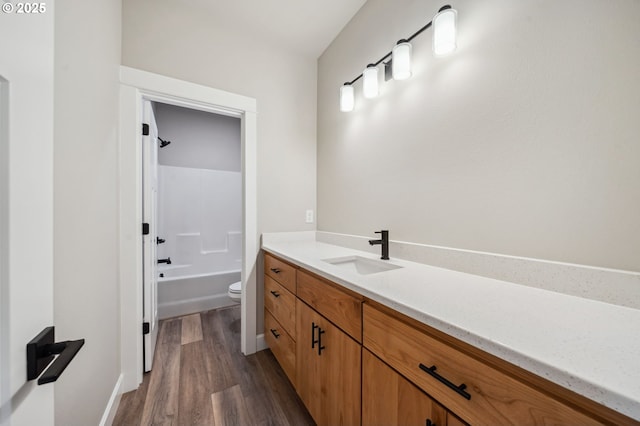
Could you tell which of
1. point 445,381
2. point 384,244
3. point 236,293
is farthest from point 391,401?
point 236,293

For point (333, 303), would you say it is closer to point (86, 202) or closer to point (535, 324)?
point (535, 324)

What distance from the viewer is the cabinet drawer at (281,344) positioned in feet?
4.67

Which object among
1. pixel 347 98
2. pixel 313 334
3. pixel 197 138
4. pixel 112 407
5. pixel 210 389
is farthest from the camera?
pixel 197 138

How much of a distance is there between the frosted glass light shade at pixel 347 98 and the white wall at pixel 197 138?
228cm

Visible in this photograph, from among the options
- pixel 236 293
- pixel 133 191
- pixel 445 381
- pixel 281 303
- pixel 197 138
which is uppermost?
pixel 197 138

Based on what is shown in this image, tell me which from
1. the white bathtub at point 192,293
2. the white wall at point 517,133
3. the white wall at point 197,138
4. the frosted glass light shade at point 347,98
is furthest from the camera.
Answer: the white wall at point 197,138

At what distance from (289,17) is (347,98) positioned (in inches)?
30.2

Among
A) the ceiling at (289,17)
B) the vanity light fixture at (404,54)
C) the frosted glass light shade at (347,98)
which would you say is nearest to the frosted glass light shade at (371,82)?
the vanity light fixture at (404,54)

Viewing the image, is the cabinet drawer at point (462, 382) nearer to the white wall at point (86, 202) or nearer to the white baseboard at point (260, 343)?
the white wall at point (86, 202)

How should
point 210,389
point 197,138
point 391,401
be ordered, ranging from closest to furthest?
point 391,401 → point 210,389 → point 197,138

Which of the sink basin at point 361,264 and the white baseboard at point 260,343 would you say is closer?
the sink basin at point 361,264

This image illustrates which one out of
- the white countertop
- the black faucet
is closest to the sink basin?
the black faucet

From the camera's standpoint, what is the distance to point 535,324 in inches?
22.7

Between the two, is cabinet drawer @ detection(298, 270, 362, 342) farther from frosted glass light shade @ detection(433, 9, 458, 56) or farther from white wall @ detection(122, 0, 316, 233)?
frosted glass light shade @ detection(433, 9, 458, 56)
